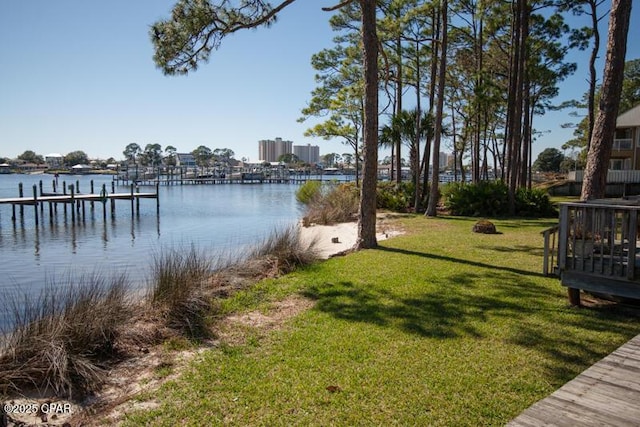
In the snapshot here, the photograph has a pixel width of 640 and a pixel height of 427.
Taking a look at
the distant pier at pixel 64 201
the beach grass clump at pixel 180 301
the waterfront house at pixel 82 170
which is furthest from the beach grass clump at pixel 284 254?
the waterfront house at pixel 82 170

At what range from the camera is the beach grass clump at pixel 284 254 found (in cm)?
899

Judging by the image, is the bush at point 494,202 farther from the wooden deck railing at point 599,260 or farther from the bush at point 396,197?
the wooden deck railing at point 599,260

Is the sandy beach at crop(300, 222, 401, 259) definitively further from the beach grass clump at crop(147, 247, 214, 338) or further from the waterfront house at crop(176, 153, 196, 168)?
the waterfront house at crop(176, 153, 196, 168)

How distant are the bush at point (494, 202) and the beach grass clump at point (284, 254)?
11331mm

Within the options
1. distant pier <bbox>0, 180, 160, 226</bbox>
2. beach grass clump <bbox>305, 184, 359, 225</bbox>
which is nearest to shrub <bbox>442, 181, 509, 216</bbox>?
beach grass clump <bbox>305, 184, 359, 225</bbox>

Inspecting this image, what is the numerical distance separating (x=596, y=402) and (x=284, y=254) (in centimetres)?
701

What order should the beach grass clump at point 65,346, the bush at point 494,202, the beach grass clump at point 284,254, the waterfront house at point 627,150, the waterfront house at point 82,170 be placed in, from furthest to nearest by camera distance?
1. the waterfront house at point 82,170
2. the waterfront house at point 627,150
3. the bush at point 494,202
4. the beach grass clump at point 284,254
5. the beach grass clump at point 65,346

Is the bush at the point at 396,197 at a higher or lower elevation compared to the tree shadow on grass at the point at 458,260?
higher

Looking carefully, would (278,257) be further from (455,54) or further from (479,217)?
(455,54)

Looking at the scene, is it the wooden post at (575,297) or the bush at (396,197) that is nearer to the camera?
the wooden post at (575,297)

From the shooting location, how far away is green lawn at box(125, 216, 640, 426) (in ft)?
11.1

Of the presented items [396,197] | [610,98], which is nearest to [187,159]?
[396,197]

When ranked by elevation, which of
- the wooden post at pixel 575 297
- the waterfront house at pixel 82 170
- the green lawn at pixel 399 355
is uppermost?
the waterfront house at pixel 82 170

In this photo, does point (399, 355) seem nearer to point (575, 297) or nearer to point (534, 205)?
point (575, 297)
